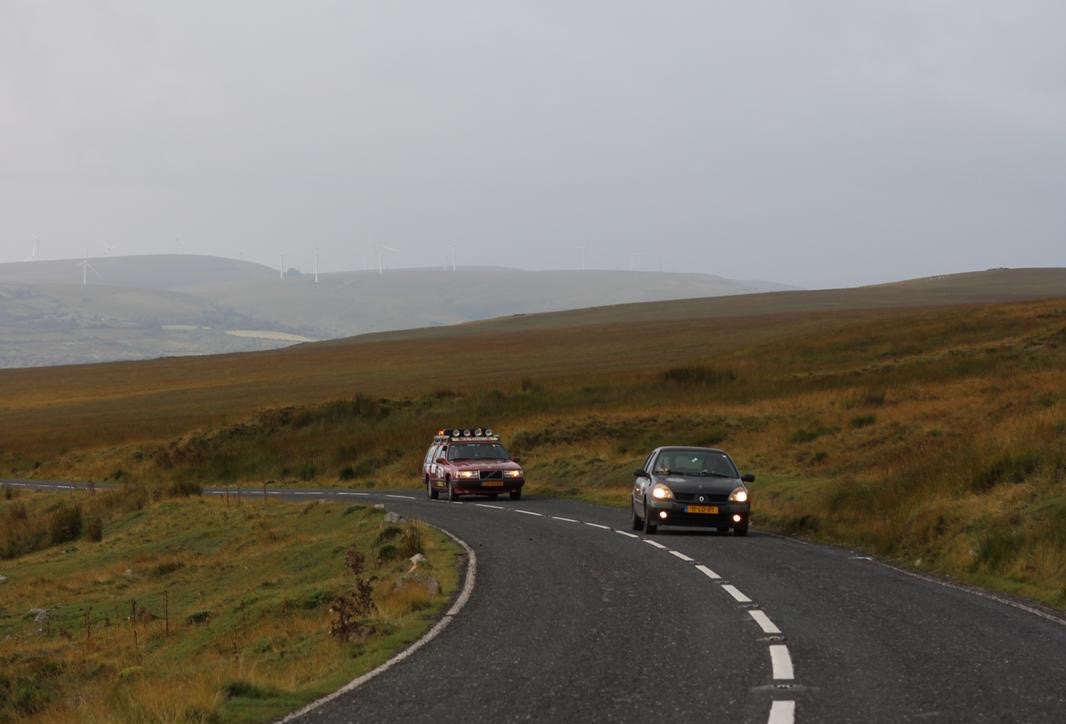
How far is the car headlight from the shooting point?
987 inches

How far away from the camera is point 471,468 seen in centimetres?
3875

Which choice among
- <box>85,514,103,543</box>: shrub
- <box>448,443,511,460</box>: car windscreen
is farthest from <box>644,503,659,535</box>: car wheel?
<box>85,514,103,543</box>: shrub

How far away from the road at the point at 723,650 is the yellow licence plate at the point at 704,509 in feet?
13.5

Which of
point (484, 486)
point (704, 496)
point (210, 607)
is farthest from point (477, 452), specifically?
point (210, 607)

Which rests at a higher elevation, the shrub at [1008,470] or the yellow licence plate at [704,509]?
the shrub at [1008,470]

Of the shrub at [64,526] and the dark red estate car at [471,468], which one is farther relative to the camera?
the shrub at [64,526]

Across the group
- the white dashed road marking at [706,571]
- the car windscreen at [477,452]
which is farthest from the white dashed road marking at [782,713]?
the car windscreen at [477,452]

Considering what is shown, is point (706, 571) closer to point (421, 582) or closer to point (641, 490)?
point (421, 582)

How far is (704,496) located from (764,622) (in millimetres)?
11279

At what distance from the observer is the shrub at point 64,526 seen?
133ft

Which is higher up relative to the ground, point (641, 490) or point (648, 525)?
point (641, 490)

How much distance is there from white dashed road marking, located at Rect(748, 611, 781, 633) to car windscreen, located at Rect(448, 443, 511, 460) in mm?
25399

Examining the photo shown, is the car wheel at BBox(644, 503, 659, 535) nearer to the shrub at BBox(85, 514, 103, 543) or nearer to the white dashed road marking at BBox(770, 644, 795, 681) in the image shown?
the white dashed road marking at BBox(770, 644, 795, 681)

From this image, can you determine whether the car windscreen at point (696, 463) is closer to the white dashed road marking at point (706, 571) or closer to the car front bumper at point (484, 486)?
the white dashed road marking at point (706, 571)
